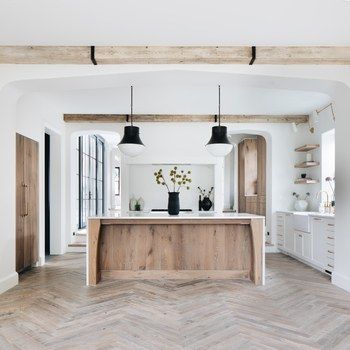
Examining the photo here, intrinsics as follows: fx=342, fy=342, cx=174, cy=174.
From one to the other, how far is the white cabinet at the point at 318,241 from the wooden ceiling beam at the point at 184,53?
2447 mm

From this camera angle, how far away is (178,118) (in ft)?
22.6

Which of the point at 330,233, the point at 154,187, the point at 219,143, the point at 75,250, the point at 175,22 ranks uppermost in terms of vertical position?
the point at 175,22

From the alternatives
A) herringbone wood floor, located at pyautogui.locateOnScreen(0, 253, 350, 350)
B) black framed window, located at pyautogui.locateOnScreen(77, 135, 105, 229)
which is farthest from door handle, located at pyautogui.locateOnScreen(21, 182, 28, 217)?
black framed window, located at pyautogui.locateOnScreen(77, 135, 105, 229)

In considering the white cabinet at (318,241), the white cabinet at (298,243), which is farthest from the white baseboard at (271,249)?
the white cabinet at (318,241)

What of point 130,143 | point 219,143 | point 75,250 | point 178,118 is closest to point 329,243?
point 219,143

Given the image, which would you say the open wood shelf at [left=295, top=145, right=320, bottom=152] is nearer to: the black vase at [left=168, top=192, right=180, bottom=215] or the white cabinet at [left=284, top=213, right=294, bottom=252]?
the white cabinet at [left=284, top=213, right=294, bottom=252]

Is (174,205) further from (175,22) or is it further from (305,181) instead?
(305,181)

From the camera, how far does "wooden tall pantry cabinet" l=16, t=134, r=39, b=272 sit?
4801 millimetres

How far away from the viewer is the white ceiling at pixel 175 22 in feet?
9.68

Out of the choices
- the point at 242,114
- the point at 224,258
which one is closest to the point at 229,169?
the point at 242,114

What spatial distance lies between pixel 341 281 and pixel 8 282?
161 inches

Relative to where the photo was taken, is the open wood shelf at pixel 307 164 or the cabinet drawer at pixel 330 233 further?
the open wood shelf at pixel 307 164

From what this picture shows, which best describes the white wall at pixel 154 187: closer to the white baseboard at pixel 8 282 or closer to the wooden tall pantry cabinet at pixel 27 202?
the wooden tall pantry cabinet at pixel 27 202

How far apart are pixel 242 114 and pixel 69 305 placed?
482 centimetres
